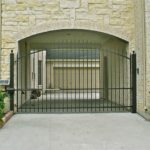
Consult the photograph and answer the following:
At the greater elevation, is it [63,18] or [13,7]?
[13,7]

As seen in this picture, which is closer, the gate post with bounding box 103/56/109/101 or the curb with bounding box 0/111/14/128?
the curb with bounding box 0/111/14/128

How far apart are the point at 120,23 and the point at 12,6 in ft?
12.7

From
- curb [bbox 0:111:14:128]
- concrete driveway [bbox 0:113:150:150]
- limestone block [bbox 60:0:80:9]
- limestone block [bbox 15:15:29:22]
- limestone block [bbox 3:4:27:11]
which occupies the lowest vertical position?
concrete driveway [bbox 0:113:150:150]

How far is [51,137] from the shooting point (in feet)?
24.2

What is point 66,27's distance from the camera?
1170 centimetres

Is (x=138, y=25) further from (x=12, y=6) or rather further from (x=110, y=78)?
(x=110, y=78)

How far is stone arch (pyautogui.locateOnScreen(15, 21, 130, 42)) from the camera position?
1164cm

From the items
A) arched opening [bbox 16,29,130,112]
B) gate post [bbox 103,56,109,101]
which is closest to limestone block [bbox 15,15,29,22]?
arched opening [bbox 16,29,130,112]

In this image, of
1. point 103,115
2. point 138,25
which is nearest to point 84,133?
point 103,115

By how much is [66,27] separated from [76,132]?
4.83 meters

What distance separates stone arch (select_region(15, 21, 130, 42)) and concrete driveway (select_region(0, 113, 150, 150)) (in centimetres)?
282

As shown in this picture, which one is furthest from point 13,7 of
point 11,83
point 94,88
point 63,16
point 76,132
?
point 76,132

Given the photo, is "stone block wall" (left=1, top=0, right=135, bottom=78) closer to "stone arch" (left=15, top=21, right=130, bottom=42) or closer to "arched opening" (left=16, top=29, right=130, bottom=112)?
"stone arch" (left=15, top=21, right=130, bottom=42)

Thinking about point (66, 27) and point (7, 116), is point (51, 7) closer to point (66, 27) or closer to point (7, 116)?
point (66, 27)
